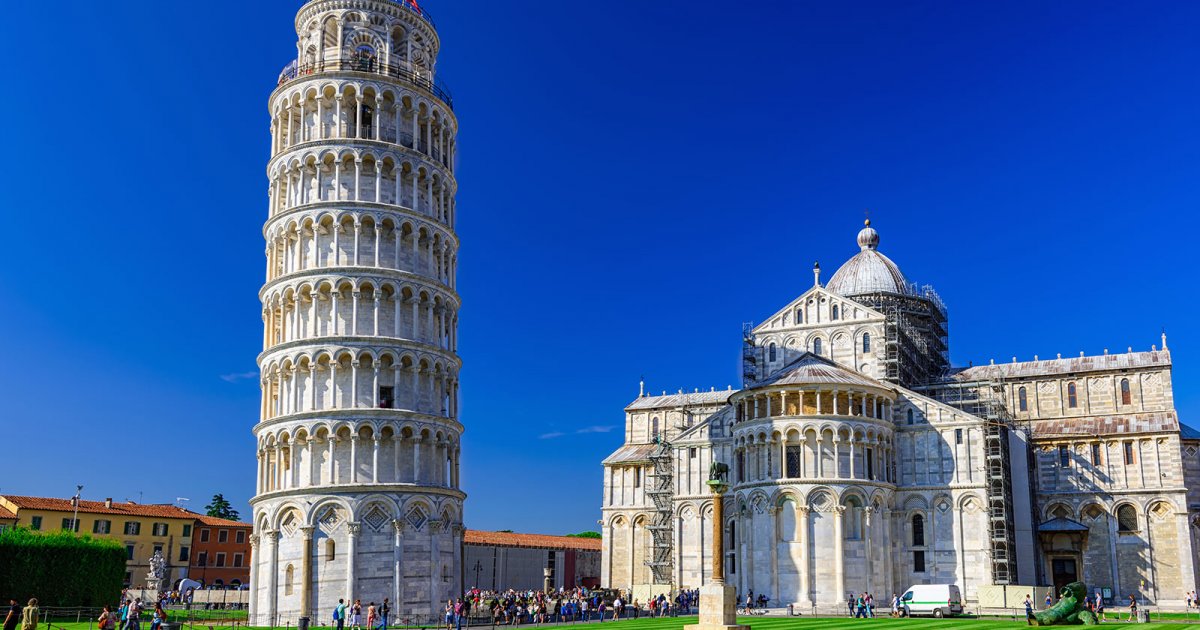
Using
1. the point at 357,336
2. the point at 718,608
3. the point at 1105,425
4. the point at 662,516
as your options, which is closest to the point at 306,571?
the point at 357,336

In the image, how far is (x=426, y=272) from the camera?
5312cm

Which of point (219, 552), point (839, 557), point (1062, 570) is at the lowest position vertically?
point (1062, 570)

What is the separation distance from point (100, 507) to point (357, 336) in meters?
46.0

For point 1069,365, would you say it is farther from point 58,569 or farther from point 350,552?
point 58,569

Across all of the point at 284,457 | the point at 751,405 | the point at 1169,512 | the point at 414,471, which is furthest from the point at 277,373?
the point at 1169,512

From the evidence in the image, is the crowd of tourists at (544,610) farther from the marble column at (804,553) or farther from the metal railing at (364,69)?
the metal railing at (364,69)

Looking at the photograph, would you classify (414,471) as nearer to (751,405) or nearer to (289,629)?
(289,629)

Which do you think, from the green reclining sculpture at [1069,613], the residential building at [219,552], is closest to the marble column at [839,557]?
the green reclining sculpture at [1069,613]

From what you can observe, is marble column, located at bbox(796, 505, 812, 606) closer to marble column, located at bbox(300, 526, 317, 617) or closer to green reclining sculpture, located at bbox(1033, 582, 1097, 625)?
green reclining sculpture, located at bbox(1033, 582, 1097, 625)

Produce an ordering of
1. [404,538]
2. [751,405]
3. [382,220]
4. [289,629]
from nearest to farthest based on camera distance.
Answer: [289,629]
[404,538]
[382,220]
[751,405]

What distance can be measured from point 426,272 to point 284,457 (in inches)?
429

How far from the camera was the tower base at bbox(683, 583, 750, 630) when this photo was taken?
33969 mm

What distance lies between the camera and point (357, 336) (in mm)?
49656

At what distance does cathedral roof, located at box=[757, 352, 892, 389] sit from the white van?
12.1 metres
